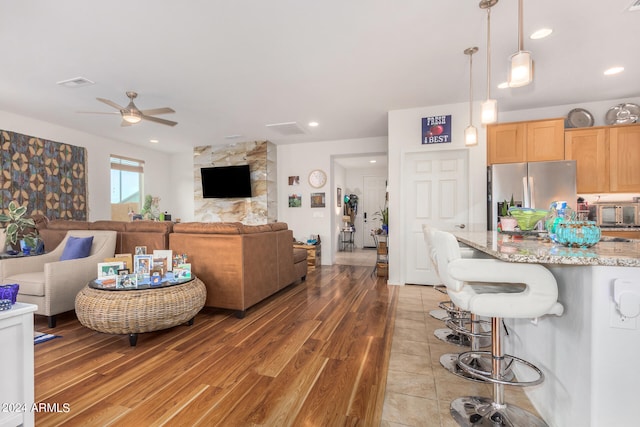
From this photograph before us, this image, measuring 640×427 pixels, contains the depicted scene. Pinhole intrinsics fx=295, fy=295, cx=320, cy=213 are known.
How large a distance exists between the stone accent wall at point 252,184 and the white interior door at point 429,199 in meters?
3.17

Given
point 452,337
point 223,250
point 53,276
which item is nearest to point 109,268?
point 53,276

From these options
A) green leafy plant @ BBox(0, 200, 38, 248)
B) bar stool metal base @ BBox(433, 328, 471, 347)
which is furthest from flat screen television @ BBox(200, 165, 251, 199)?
bar stool metal base @ BBox(433, 328, 471, 347)

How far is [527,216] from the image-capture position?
207 cm

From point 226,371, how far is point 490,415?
1.62 metres

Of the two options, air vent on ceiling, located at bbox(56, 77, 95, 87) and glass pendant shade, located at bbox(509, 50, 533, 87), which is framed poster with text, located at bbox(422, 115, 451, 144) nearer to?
glass pendant shade, located at bbox(509, 50, 533, 87)

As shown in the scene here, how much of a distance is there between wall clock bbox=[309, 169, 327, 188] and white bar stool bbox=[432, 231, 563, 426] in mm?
5038

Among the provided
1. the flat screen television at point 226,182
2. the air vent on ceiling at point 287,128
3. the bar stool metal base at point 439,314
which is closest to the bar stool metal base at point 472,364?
the bar stool metal base at point 439,314

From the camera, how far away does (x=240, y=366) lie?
2.11m

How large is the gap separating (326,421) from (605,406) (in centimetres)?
122

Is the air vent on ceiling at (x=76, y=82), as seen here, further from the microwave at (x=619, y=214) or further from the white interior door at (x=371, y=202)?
the white interior door at (x=371, y=202)

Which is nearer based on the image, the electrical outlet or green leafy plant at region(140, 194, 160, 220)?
the electrical outlet

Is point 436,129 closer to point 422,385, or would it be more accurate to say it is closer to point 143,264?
point 422,385

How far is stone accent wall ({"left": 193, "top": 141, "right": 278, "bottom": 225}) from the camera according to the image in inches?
257

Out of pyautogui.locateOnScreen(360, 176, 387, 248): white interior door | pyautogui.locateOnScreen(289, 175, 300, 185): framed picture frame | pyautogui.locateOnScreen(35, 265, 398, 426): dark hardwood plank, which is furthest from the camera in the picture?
pyautogui.locateOnScreen(360, 176, 387, 248): white interior door
